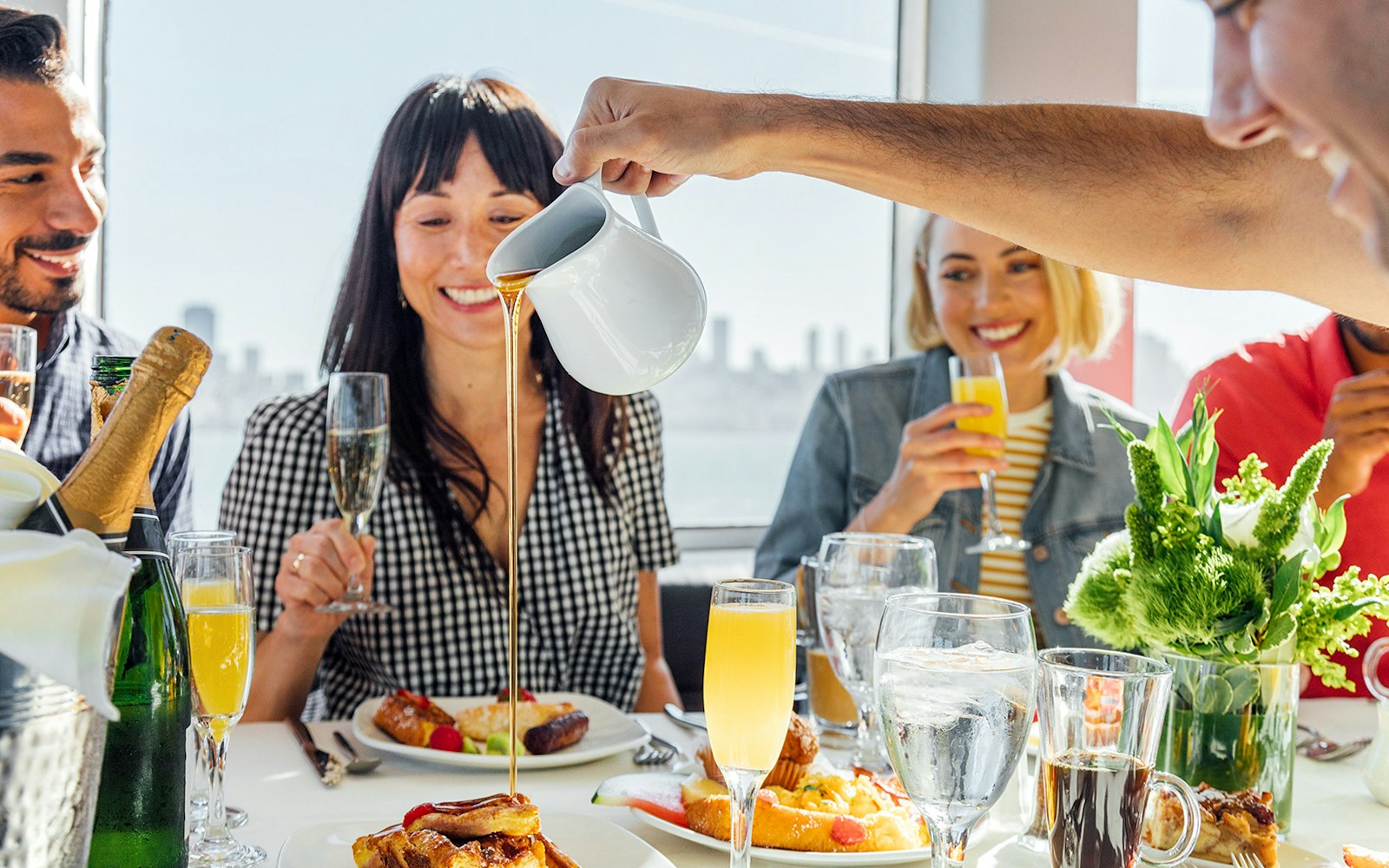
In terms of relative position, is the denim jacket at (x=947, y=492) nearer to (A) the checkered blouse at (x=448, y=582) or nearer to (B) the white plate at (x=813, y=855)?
(A) the checkered blouse at (x=448, y=582)

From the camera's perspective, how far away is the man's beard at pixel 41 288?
7.30 ft

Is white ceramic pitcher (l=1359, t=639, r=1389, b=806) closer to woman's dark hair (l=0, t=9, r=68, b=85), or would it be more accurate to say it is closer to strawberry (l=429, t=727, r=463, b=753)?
strawberry (l=429, t=727, r=463, b=753)

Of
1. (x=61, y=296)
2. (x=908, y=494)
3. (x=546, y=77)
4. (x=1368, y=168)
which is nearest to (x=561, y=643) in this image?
(x=908, y=494)

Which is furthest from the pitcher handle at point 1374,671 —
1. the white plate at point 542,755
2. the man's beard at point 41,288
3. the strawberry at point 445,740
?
the man's beard at point 41,288

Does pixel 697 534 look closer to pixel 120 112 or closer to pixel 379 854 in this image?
pixel 120 112

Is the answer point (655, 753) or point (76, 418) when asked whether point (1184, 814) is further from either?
point (76, 418)

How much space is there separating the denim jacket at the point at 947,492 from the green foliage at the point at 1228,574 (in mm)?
1404

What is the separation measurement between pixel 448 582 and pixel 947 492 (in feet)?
3.98

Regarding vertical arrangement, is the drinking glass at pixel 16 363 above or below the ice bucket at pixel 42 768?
above

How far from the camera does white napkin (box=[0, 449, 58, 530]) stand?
58cm

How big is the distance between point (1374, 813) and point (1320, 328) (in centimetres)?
163

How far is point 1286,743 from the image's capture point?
48.5 inches

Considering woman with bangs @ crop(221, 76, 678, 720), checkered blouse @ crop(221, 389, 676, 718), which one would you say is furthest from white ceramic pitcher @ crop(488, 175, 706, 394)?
checkered blouse @ crop(221, 389, 676, 718)

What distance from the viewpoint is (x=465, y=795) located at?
134 cm
